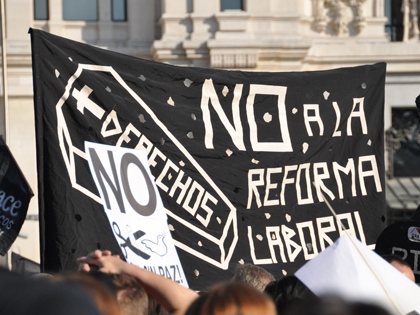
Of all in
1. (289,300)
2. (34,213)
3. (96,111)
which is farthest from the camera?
(34,213)

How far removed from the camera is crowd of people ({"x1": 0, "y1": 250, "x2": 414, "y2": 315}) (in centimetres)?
141

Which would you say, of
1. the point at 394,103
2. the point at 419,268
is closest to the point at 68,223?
the point at 419,268

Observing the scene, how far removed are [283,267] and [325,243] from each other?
1.20ft

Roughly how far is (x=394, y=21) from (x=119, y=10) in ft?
18.5

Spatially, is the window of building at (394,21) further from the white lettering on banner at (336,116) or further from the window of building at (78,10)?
the white lettering on banner at (336,116)

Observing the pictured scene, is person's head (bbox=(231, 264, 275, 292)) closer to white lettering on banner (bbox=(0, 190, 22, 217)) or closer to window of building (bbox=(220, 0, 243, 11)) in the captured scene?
white lettering on banner (bbox=(0, 190, 22, 217))

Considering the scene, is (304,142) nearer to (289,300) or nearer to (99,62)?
(99,62)

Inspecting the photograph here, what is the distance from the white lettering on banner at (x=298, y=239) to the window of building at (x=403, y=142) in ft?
47.3

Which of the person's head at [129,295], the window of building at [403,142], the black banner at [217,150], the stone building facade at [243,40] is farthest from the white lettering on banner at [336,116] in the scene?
the window of building at [403,142]

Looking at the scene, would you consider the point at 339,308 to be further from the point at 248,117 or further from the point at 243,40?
the point at 243,40

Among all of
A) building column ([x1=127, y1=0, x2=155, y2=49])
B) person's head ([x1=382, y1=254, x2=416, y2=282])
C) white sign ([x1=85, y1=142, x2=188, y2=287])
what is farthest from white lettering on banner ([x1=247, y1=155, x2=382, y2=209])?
building column ([x1=127, y1=0, x2=155, y2=49])

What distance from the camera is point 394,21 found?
68.7 feet

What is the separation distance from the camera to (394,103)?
20.6 meters

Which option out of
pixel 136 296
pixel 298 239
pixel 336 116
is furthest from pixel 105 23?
pixel 136 296
